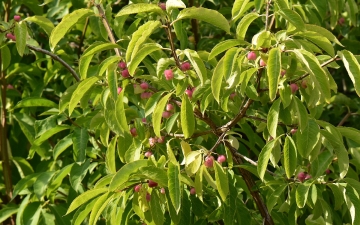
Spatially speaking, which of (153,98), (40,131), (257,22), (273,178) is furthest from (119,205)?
(257,22)

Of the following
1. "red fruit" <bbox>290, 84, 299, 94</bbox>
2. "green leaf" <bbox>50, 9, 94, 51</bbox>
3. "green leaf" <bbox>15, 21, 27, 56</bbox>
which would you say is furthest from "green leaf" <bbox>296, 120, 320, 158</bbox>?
"green leaf" <bbox>15, 21, 27, 56</bbox>

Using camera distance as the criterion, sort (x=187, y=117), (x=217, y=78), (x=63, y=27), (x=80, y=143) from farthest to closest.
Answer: (x=80, y=143)
(x=63, y=27)
(x=187, y=117)
(x=217, y=78)

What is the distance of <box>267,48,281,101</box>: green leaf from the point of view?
5.93 feet

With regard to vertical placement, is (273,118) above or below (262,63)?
below

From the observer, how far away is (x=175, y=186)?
1.91 m

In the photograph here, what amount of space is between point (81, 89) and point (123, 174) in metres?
0.35

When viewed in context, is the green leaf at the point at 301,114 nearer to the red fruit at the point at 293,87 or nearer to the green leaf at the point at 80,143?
the red fruit at the point at 293,87

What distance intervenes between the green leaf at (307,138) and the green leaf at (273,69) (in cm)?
23

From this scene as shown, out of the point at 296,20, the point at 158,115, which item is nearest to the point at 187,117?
the point at 158,115

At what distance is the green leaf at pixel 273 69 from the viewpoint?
5.93 ft

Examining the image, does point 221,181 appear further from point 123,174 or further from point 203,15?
point 203,15

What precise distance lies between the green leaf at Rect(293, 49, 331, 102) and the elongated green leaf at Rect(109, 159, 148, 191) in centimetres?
54

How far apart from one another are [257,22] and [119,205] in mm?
1419

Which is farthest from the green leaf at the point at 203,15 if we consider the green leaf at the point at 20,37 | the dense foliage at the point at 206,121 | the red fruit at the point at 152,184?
the green leaf at the point at 20,37
